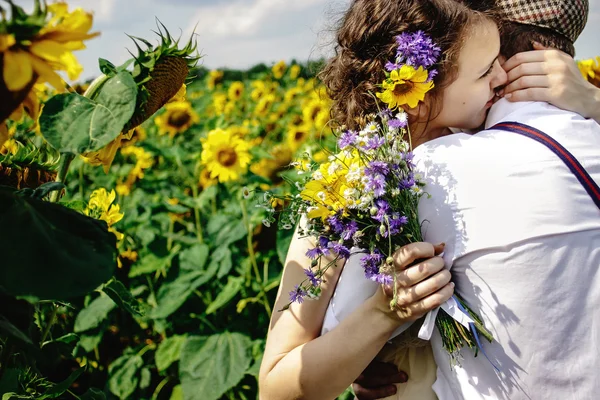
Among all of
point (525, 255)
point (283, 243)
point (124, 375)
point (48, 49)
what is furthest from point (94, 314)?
point (48, 49)

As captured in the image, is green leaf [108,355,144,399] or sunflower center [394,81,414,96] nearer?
sunflower center [394,81,414,96]

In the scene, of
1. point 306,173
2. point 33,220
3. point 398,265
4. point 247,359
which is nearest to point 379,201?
point 398,265

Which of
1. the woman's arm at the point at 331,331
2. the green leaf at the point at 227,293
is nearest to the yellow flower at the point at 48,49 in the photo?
the woman's arm at the point at 331,331

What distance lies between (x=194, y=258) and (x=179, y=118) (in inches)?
64.9

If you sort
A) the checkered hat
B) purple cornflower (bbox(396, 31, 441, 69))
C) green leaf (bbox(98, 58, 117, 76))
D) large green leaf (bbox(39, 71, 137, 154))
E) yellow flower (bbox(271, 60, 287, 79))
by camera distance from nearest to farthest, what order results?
large green leaf (bbox(39, 71, 137, 154)), green leaf (bbox(98, 58, 117, 76)), purple cornflower (bbox(396, 31, 441, 69)), the checkered hat, yellow flower (bbox(271, 60, 287, 79))

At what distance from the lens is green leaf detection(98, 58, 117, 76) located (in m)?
0.84

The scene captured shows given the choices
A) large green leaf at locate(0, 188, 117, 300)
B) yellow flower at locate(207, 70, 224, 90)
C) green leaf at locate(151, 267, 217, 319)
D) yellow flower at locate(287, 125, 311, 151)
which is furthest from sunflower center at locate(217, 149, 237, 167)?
yellow flower at locate(207, 70, 224, 90)

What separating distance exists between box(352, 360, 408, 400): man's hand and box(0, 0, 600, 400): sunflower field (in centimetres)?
31

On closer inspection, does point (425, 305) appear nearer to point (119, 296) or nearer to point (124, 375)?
point (119, 296)

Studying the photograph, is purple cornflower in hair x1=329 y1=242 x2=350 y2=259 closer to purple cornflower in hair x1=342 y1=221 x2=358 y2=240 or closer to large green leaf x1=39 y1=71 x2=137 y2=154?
purple cornflower in hair x1=342 y1=221 x2=358 y2=240

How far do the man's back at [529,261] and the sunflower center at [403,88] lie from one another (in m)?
0.23

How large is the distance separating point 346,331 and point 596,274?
41 centimetres

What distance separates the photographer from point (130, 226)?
2.86m

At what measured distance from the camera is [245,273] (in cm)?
242
